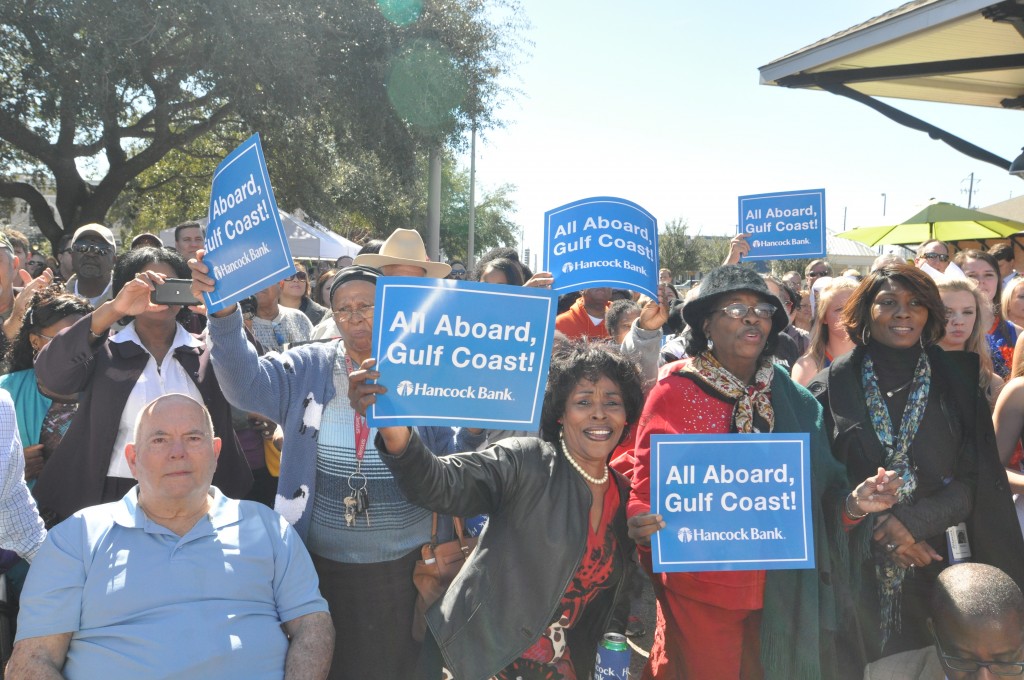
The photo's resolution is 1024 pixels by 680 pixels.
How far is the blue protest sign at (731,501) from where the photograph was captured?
274cm

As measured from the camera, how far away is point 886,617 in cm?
317

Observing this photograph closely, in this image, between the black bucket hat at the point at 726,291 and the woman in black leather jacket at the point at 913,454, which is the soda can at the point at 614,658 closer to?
the woman in black leather jacket at the point at 913,454

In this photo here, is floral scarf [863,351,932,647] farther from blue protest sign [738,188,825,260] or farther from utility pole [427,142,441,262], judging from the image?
utility pole [427,142,441,262]

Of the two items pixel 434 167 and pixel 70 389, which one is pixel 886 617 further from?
pixel 434 167

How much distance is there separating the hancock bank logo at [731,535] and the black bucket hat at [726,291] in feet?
2.75

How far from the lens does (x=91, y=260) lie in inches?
225

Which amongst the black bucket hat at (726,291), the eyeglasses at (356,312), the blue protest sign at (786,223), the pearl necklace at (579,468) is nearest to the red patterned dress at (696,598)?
the pearl necklace at (579,468)

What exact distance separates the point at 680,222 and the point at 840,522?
88.4 ft

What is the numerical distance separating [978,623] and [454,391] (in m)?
1.90

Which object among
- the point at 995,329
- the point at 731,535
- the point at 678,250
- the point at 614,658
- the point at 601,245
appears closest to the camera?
the point at 614,658

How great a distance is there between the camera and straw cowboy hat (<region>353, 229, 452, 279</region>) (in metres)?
4.65

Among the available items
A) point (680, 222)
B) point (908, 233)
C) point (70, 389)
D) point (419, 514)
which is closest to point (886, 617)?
point (419, 514)

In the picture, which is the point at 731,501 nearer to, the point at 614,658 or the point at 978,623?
the point at 614,658

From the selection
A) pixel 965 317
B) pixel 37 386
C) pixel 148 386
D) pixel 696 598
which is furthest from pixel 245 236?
pixel 965 317
